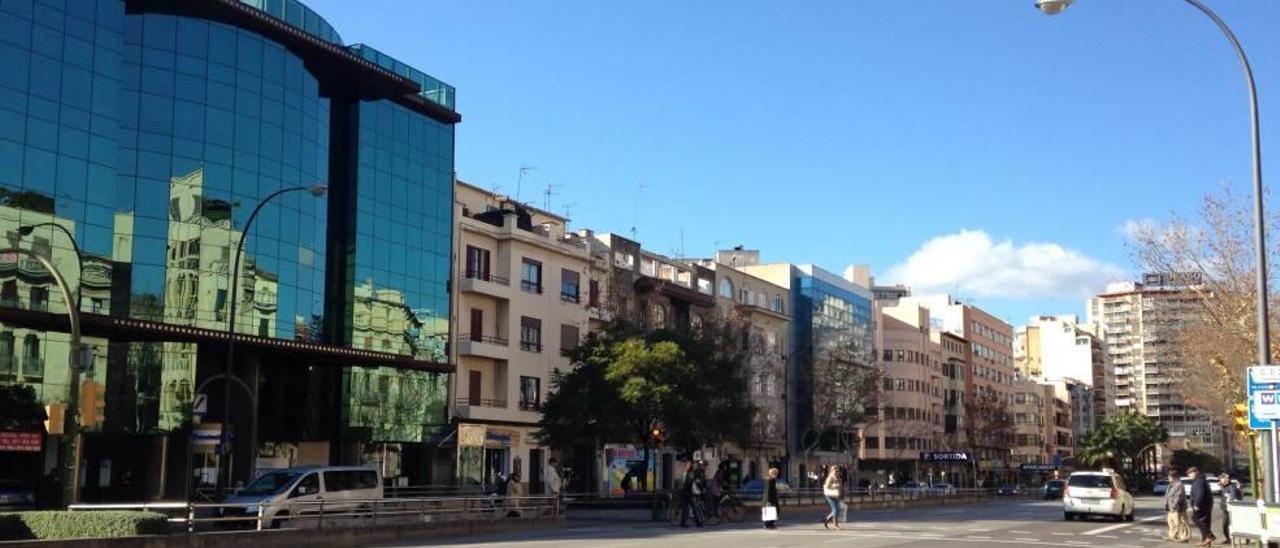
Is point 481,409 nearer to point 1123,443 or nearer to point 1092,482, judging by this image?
point 1092,482

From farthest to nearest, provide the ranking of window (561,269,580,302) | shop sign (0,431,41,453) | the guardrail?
1. window (561,269,580,302)
2. shop sign (0,431,41,453)
3. the guardrail

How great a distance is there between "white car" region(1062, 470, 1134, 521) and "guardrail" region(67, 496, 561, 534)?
50.7ft

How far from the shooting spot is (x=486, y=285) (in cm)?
5966

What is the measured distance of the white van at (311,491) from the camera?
2786 centimetres

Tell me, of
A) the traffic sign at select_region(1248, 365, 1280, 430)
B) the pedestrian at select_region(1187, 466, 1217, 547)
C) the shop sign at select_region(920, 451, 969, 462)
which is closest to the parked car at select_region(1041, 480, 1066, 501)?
the shop sign at select_region(920, 451, 969, 462)

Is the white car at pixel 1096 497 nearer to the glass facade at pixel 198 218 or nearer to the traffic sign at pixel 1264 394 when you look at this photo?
the traffic sign at pixel 1264 394

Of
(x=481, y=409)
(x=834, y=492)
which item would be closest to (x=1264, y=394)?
(x=834, y=492)

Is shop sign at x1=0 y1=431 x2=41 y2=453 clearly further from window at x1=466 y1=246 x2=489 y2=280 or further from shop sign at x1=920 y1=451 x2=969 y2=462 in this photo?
shop sign at x1=920 y1=451 x2=969 y2=462

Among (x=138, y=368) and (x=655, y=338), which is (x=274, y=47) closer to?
(x=138, y=368)

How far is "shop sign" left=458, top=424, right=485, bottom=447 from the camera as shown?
56.9 metres

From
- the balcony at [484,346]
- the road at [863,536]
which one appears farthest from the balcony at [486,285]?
the road at [863,536]

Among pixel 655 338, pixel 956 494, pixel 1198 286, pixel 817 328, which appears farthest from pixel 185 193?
pixel 817 328

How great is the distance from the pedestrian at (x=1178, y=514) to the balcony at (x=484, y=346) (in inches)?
1400

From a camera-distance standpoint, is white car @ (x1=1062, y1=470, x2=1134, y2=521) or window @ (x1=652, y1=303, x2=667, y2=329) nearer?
white car @ (x1=1062, y1=470, x2=1134, y2=521)
